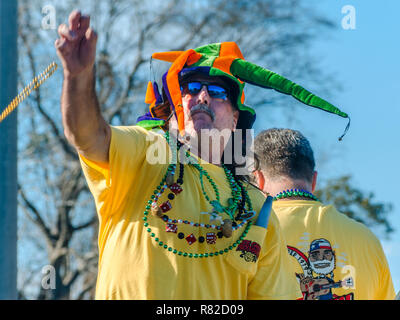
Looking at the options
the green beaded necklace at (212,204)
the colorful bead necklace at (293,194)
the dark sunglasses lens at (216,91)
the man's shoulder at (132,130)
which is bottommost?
the green beaded necklace at (212,204)

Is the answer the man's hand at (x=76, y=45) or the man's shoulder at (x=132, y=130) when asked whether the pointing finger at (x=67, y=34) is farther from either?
the man's shoulder at (x=132, y=130)

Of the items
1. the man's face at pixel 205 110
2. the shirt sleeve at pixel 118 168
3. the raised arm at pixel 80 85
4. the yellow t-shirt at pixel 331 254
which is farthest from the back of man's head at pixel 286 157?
the raised arm at pixel 80 85

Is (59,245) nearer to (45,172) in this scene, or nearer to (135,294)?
(45,172)

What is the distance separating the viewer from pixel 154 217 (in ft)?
9.30

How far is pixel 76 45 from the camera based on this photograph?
2408 mm

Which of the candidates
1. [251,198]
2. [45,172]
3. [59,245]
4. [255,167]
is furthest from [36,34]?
[251,198]

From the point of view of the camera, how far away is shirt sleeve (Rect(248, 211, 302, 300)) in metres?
3.02

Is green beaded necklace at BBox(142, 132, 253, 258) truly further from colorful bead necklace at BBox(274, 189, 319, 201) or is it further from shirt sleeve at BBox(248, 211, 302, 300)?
colorful bead necklace at BBox(274, 189, 319, 201)

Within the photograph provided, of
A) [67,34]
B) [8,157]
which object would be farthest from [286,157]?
[67,34]

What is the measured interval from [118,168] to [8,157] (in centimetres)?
109

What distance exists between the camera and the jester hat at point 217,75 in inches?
136

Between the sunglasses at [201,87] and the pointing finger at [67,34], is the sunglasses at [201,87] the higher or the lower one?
the higher one

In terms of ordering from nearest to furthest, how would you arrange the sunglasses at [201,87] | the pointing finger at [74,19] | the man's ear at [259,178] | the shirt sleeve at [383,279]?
the pointing finger at [74,19]
the sunglasses at [201,87]
the shirt sleeve at [383,279]
the man's ear at [259,178]

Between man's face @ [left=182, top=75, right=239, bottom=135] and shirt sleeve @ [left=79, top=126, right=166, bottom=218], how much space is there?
19.3 inches
